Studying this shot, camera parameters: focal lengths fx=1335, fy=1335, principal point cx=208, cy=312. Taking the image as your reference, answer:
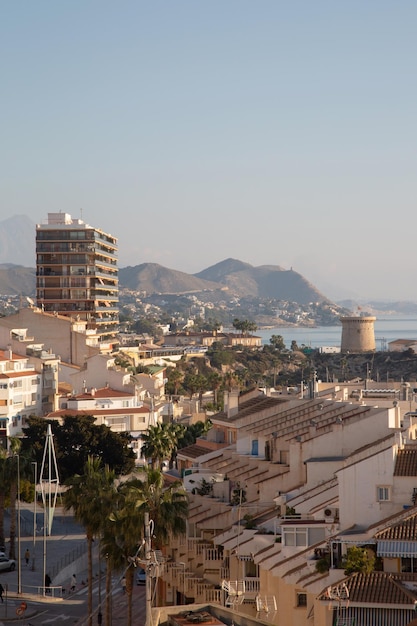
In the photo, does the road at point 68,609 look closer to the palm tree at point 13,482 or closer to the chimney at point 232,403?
the palm tree at point 13,482

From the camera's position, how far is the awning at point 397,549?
29719mm

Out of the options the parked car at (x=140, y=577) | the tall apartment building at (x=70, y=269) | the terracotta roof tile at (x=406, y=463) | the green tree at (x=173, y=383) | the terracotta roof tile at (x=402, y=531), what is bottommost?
the parked car at (x=140, y=577)

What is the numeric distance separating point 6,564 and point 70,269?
311 ft

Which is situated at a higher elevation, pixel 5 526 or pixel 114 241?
pixel 114 241

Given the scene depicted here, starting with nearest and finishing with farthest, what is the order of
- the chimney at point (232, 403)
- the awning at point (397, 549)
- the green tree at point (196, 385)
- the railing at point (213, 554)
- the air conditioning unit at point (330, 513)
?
the awning at point (397, 549)
the air conditioning unit at point (330, 513)
the railing at point (213, 554)
the chimney at point (232, 403)
the green tree at point (196, 385)

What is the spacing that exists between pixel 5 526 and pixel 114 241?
3863 inches

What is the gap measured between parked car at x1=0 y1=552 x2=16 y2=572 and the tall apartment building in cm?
8947

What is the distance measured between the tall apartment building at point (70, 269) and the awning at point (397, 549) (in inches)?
4707

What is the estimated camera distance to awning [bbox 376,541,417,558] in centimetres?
2972

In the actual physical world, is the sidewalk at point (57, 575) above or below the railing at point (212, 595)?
below

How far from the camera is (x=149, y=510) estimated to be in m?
39.0

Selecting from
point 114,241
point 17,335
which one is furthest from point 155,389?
point 114,241

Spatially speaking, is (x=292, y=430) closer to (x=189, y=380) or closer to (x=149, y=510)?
(x=149, y=510)

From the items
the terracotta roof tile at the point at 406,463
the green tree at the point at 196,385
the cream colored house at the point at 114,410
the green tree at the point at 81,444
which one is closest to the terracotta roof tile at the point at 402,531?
the terracotta roof tile at the point at 406,463
